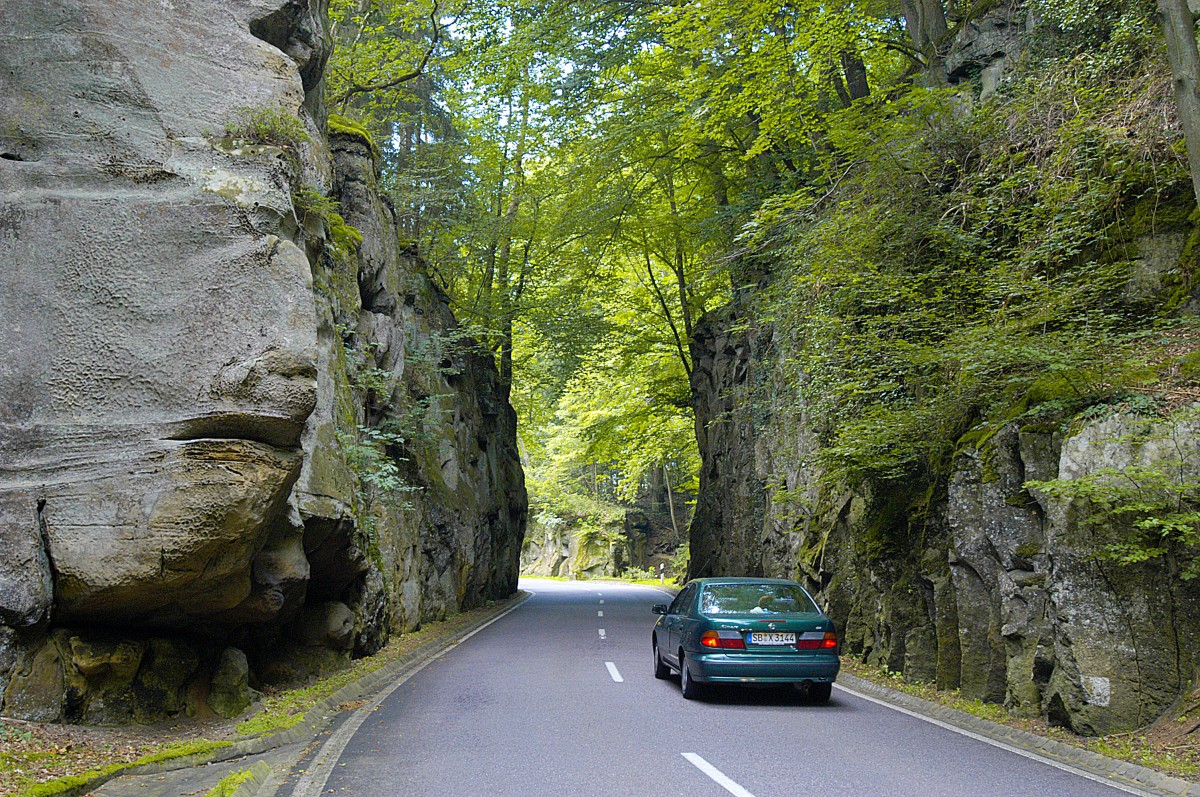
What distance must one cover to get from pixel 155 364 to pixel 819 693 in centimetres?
885

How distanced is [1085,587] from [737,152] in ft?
61.7

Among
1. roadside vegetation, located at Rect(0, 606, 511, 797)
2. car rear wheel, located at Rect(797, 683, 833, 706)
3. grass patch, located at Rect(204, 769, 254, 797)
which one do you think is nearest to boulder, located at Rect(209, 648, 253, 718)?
roadside vegetation, located at Rect(0, 606, 511, 797)

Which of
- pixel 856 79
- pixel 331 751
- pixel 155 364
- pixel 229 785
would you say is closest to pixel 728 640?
pixel 331 751

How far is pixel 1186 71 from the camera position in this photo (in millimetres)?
7562

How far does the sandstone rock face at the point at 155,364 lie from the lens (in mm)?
8023

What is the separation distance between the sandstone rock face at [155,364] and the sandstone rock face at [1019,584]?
26.5 feet

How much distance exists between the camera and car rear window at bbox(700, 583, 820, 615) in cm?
1030

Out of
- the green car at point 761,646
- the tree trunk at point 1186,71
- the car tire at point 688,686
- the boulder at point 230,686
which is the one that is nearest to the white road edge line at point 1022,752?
the green car at point 761,646

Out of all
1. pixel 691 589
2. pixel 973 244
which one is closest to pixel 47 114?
pixel 691 589

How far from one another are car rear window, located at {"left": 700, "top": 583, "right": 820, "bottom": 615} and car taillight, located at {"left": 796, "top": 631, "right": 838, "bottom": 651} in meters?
0.37

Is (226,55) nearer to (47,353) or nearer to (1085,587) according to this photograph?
(47,353)

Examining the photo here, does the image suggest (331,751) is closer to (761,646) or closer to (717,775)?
(717,775)

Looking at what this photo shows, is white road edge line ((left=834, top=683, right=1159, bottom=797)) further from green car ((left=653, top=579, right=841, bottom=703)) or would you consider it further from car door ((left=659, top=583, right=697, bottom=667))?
car door ((left=659, top=583, right=697, bottom=667))

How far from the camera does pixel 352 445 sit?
42.6ft
